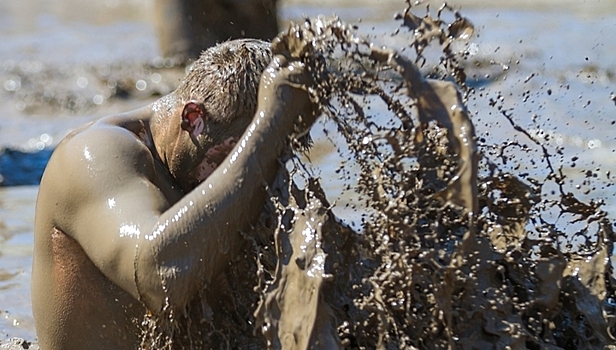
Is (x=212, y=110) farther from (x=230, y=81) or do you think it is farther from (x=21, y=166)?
(x=21, y=166)

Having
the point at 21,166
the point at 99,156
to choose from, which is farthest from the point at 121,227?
the point at 21,166

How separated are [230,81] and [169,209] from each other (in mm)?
471

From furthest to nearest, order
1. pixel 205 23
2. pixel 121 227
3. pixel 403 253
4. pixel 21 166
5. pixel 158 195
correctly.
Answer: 1. pixel 205 23
2. pixel 21 166
3. pixel 158 195
4. pixel 121 227
5. pixel 403 253

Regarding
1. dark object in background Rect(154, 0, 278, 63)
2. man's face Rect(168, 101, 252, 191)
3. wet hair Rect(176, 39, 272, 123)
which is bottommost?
man's face Rect(168, 101, 252, 191)

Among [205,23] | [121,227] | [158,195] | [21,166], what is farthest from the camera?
[205,23]

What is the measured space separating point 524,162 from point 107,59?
698cm

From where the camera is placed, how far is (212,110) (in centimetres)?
314

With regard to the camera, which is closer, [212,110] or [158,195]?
[158,195]

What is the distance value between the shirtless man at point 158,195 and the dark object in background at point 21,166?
144 inches

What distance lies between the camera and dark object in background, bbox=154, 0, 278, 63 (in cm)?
883

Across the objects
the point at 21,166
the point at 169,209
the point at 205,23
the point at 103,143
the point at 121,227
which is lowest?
the point at 121,227

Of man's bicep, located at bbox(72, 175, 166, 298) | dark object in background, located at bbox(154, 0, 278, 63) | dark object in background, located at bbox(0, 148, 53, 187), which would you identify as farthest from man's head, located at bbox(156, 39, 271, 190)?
dark object in background, located at bbox(154, 0, 278, 63)

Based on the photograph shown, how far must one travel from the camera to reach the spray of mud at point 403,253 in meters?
2.77

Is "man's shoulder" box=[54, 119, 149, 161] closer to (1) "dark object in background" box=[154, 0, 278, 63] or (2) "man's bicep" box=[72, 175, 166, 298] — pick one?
(2) "man's bicep" box=[72, 175, 166, 298]
